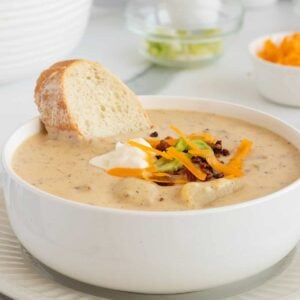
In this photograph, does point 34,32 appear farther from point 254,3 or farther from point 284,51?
point 254,3

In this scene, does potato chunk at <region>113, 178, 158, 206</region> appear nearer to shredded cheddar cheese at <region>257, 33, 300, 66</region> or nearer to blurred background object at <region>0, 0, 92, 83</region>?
blurred background object at <region>0, 0, 92, 83</region>

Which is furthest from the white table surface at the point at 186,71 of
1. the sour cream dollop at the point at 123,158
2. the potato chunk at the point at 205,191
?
the potato chunk at the point at 205,191

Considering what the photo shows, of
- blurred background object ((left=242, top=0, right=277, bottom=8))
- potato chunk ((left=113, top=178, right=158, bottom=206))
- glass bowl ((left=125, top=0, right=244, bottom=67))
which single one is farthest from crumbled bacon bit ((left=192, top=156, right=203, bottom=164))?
blurred background object ((left=242, top=0, right=277, bottom=8))

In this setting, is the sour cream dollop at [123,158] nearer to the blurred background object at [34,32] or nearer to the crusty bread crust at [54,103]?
the crusty bread crust at [54,103]

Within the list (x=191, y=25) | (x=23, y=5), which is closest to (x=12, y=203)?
(x=23, y=5)

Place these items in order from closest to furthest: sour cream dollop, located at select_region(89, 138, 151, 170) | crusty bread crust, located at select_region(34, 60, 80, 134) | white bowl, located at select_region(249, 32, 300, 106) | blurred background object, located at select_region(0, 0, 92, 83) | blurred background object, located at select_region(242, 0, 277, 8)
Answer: sour cream dollop, located at select_region(89, 138, 151, 170) → crusty bread crust, located at select_region(34, 60, 80, 134) → blurred background object, located at select_region(0, 0, 92, 83) → white bowl, located at select_region(249, 32, 300, 106) → blurred background object, located at select_region(242, 0, 277, 8)

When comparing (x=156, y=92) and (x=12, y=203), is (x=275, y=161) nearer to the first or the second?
(x=12, y=203)
